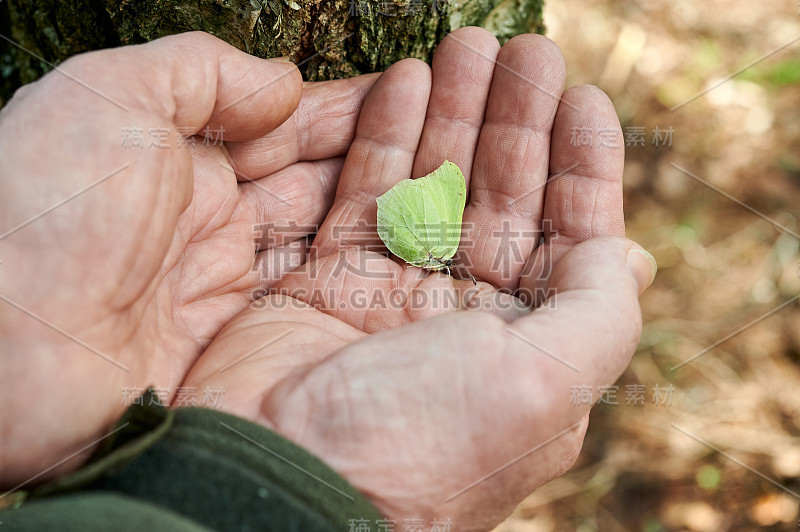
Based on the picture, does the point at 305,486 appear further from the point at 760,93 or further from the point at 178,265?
the point at 760,93

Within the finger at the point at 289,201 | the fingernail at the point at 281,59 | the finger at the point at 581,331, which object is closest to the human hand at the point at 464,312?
the finger at the point at 581,331

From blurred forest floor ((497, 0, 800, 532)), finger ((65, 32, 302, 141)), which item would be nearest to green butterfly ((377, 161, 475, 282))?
finger ((65, 32, 302, 141))

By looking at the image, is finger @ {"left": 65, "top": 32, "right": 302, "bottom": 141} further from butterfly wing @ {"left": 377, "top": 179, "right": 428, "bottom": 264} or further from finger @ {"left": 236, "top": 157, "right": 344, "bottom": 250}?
butterfly wing @ {"left": 377, "top": 179, "right": 428, "bottom": 264}

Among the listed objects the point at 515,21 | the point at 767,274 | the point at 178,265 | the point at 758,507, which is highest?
the point at 515,21

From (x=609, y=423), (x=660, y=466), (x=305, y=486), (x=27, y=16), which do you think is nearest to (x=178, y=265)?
(x=305, y=486)

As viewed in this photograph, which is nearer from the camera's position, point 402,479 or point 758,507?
point 402,479

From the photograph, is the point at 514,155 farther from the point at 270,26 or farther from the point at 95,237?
the point at 95,237
